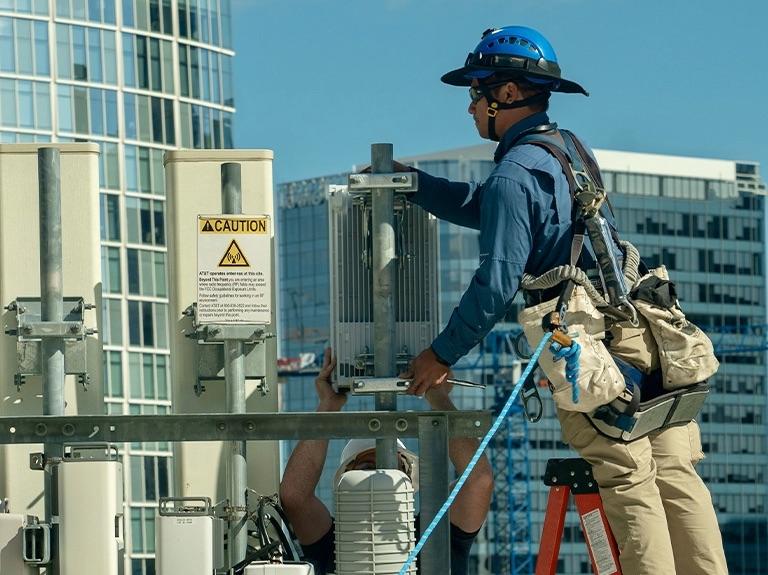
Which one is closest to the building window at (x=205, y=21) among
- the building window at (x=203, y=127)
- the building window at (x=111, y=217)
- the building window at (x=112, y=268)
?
the building window at (x=203, y=127)

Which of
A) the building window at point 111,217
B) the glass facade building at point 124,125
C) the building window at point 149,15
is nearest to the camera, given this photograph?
the glass facade building at point 124,125

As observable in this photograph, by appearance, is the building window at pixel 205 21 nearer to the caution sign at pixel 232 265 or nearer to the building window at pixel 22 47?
the building window at pixel 22 47

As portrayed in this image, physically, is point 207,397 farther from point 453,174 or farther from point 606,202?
point 453,174

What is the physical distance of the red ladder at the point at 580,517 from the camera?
818 centimetres

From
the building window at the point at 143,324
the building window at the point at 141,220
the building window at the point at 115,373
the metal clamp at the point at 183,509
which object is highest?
the building window at the point at 141,220

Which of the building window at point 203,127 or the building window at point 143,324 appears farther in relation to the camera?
the building window at point 203,127

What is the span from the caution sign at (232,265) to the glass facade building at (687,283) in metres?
129

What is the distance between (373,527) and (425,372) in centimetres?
72

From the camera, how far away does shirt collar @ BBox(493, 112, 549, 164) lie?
28.3 feet

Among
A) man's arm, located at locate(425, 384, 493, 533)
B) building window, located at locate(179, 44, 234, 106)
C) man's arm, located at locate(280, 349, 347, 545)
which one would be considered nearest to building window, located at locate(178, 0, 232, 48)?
building window, located at locate(179, 44, 234, 106)

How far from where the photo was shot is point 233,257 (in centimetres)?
887

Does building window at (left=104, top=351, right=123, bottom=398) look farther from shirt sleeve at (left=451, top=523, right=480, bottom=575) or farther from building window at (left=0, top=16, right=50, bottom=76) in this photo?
shirt sleeve at (left=451, top=523, right=480, bottom=575)

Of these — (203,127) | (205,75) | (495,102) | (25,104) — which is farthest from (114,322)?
(495,102)

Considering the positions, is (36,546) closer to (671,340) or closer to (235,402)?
(235,402)
